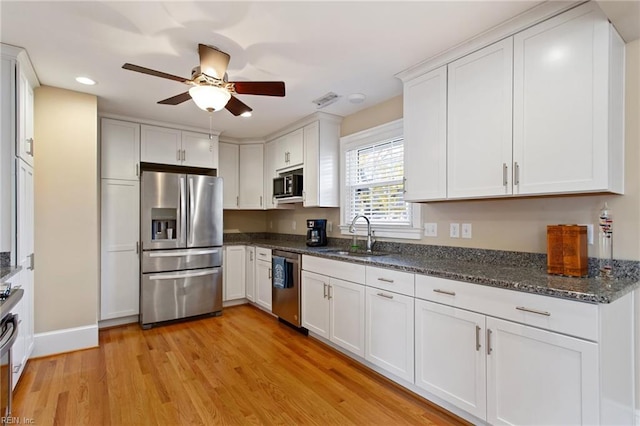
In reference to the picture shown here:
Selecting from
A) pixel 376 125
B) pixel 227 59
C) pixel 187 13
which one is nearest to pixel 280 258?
pixel 376 125

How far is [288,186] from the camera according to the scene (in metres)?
4.17

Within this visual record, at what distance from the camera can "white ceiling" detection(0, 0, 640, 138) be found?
1.83 meters

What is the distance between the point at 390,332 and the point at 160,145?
137 inches

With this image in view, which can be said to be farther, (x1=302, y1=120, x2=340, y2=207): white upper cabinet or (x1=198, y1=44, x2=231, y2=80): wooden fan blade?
(x1=302, y1=120, x2=340, y2=207): white upper cabinet

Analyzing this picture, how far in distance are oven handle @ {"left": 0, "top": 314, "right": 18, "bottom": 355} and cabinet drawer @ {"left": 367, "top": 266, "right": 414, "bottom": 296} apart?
7.10ft

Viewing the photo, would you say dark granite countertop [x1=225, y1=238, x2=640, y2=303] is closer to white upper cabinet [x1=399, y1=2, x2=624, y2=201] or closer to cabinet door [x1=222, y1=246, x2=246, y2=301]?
white upper cabinet [x1=399, y1=2, x2=624, y2=201]

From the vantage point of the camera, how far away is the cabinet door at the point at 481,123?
2.02 metres

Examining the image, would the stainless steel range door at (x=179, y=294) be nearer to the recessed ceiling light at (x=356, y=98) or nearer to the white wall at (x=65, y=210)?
the white wall at (x=65, y=210)

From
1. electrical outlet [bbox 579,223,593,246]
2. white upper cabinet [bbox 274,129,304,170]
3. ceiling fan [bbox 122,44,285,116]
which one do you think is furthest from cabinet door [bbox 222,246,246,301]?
electrical outlet [bbox 579,223,593,246]

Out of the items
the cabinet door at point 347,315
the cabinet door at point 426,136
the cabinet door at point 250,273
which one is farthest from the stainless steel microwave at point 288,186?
the cabinet door at point 426,136

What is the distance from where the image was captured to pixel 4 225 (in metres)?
2.25

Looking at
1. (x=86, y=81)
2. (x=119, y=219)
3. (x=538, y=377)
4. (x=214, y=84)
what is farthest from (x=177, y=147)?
(x=538, y=377)

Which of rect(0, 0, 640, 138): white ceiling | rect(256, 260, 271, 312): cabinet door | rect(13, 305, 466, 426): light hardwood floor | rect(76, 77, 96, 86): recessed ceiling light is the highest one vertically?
rect(0, 0, 640, 138): white ceiling

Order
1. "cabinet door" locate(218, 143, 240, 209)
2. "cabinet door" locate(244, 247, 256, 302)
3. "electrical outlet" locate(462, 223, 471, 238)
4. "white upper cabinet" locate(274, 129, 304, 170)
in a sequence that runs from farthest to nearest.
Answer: "cabinet door" locate(218, 143, 240, 209), "cabinet door" locate(244, 247, 256, 302), "white upper cabinet" locate(274, 129, 304, 170), "electrical outlet" locate(462, 223, 471, 238)
